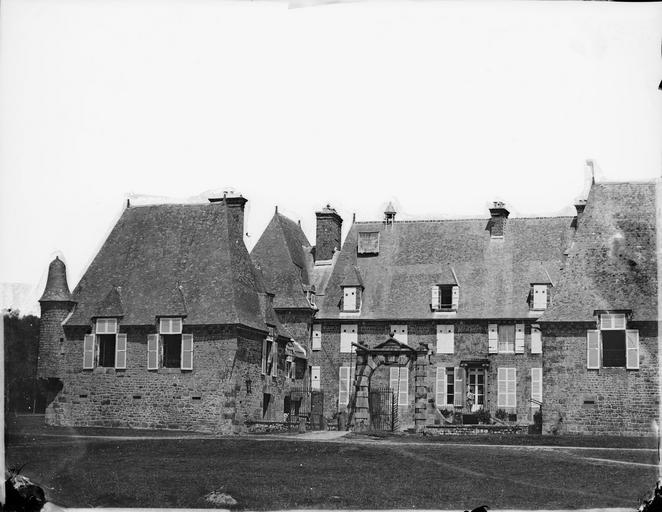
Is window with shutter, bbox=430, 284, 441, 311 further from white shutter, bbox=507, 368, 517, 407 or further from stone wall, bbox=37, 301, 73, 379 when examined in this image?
stone wall, bbox=37, 301, 73, 379

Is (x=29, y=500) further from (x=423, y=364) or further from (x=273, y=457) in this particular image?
(x=423, y=364)

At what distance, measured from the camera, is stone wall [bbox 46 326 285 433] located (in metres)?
30.1

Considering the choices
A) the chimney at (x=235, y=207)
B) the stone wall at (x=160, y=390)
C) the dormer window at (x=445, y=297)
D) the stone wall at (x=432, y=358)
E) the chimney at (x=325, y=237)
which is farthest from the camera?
the chimney at (x=325, y=237)

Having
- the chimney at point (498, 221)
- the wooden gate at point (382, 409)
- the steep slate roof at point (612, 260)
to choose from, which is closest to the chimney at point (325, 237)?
the chimney at point (498, 221)

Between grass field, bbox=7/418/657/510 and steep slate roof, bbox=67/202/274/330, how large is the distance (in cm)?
692

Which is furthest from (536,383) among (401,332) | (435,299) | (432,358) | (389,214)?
(389,214)

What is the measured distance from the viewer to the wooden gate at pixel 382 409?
35750 mm

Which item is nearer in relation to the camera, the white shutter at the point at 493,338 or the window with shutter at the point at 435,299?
the white shutter at the point at 493,338

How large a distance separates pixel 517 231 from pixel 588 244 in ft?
34.2

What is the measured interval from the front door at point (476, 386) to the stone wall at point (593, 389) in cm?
820

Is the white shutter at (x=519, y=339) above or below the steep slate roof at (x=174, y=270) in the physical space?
below

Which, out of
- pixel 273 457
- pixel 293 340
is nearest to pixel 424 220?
pixel 293 340

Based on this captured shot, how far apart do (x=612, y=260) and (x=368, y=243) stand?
47.4 ft

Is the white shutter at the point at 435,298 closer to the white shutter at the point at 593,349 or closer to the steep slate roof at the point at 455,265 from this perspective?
the steep slate roof at the point at 455,265
